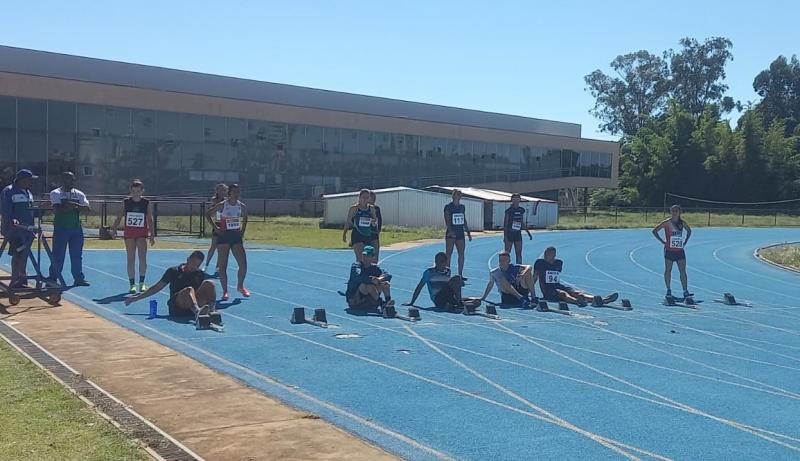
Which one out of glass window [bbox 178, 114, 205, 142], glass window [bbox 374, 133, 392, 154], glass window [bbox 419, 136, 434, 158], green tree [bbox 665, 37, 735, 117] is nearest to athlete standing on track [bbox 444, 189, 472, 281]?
glass window [bbox 178, 114, 205, 142]

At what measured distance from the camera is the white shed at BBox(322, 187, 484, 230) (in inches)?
1896

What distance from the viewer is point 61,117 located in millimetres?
50438

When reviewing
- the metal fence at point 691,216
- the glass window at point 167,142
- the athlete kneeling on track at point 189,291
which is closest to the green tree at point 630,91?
the metal fence at point 691,216

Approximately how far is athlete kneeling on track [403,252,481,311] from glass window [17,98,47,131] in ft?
136

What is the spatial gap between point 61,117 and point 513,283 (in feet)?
138

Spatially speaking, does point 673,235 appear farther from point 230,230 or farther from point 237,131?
point 237,131

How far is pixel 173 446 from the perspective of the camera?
584 centimetres

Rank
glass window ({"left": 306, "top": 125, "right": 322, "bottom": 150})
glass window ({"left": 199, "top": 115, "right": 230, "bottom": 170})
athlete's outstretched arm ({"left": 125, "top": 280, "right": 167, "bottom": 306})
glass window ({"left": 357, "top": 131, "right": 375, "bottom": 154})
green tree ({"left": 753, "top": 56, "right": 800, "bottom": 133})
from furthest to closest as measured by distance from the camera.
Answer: green tree ({"left": 753, "top": 56, "right": 800, "bottom": 133}) → glass window ({"left": 357, "top": 131, "right": 375, "bottom": 154}) → glass window ({"left": 306, "top": 125, "right": 322, "bottom": 150}) → glass window ({"left": 199, "top": 115, "right": 230, "bottom": 170}) → athlete's outstretched arm ({"left": 125, "top": 280, "right": 167, "bottom": 306})

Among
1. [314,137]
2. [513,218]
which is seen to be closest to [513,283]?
[513,218]

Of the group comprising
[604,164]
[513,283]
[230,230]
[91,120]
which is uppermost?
[91,120]

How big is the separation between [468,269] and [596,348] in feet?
38.7

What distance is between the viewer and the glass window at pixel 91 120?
51219mm

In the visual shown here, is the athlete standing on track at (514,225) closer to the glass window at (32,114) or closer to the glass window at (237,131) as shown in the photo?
the glass window at (32,114)

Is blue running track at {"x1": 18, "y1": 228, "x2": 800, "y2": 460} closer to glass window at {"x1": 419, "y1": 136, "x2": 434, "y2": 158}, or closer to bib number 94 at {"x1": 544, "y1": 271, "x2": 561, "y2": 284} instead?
bib number 94 at {"x1": 544, "y1": 271, "x2": 561, "y2": 284}
